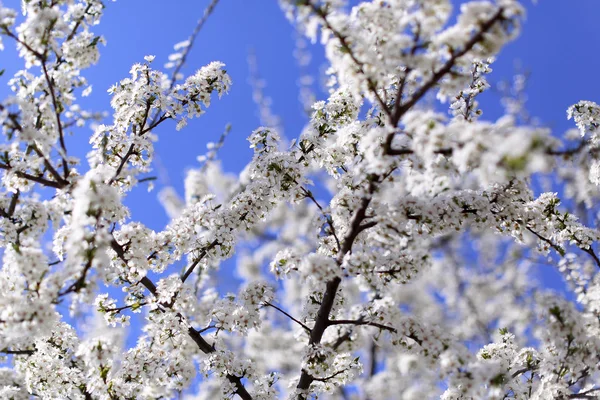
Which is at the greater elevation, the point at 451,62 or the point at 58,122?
the point at 58,122

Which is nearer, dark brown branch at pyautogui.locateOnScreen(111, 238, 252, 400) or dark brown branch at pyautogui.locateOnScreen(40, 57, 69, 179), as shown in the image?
dark brown branch at pyautogui.locateOnScreen(40, 57, 69, 179)

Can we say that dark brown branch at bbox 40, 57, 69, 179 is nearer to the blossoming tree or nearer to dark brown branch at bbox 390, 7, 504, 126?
the blossoming tree

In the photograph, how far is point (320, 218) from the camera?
6.11 meters

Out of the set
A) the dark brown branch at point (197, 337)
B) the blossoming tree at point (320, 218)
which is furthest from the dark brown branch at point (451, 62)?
the dark brown branch at point (197, 337)

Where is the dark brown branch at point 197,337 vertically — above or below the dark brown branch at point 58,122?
below

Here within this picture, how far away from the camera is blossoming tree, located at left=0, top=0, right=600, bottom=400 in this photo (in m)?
4.30

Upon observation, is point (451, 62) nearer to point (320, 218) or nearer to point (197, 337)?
point (320, 218)

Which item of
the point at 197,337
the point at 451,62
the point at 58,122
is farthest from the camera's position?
the point at 197,337

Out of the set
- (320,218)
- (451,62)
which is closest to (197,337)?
(320,218)

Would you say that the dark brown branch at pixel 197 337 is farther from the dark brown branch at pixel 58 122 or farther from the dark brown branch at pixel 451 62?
the dark brown branch at pixel 451 62

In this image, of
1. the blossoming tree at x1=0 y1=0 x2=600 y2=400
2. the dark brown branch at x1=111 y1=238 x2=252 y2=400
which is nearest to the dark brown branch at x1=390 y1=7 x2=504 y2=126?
the blossoming tree at x1=0 y1=0 x2=600 y2=400

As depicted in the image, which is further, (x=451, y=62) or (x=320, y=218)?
(x=320, y=218)

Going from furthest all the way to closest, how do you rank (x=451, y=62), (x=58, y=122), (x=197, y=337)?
(x=197, y=337)
(x=58, y=122)
(x=451, y=62)

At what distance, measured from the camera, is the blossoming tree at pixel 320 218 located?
4.30 metres
